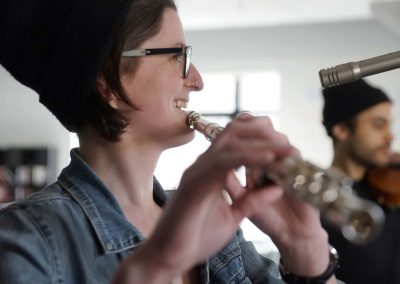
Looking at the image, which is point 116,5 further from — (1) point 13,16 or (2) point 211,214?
(2) point 211,214

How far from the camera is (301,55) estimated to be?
18.0ft

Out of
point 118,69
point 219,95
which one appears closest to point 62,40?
point 118,69

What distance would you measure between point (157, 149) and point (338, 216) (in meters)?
0.50

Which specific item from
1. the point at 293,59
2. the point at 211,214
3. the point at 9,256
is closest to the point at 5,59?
the point at 9,256

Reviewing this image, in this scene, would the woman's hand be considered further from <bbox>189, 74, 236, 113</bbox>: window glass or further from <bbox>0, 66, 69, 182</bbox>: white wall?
<bbox>0, 66, 69, 182</bbox>: white wall

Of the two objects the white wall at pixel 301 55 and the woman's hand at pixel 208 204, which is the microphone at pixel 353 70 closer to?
the woman's hand at pixel 208 204

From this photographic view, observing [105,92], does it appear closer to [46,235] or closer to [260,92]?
[46,235]

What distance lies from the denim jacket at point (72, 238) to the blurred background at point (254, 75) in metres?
3.88

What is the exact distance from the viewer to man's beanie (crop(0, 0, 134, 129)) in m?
0.85

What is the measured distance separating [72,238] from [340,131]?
94 cm

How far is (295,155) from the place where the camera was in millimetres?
547

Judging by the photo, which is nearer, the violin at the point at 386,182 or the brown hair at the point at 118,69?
the violin at the point at 386,182

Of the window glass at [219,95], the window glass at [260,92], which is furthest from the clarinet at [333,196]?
the window glass at [219,95]

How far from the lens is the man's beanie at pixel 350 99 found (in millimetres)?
1569
